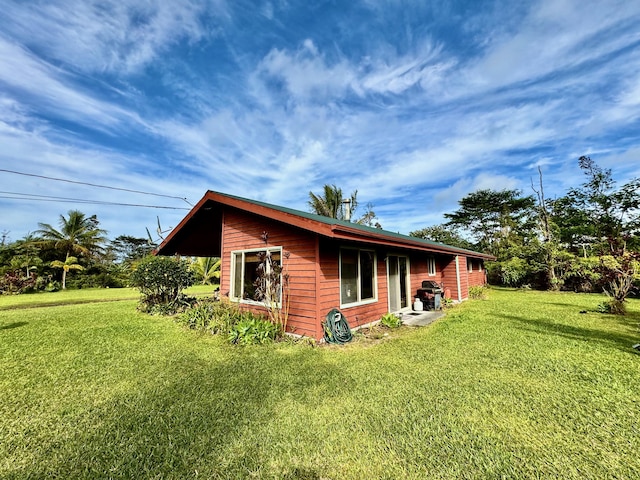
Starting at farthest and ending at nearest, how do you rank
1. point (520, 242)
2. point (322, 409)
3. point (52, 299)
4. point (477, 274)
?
point (520, 242), point (477, 274), point (52, 299), point (322, 409)

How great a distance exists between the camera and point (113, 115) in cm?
1127

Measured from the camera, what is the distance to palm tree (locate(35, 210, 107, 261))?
19.4 metres

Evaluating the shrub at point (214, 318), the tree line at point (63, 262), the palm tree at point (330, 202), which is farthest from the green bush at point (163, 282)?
the palm tree at point (330, 202)

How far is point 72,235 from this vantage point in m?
19.9

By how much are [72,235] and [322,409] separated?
25.0 m

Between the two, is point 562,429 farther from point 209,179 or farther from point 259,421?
point 209,179

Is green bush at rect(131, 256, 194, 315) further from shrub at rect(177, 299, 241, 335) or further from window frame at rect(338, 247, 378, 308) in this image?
window frame at rect(338, 247, 378, 308)

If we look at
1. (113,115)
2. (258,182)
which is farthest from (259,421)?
(258,182)

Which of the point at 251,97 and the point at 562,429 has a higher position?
the point at 251,97

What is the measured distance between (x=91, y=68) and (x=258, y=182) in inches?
435

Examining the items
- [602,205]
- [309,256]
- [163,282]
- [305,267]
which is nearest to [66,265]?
[163,282]

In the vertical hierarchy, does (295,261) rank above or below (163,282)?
above

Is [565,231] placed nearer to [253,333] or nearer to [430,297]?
[430,297]

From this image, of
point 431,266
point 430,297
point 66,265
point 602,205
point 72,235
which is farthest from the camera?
point 72,235
